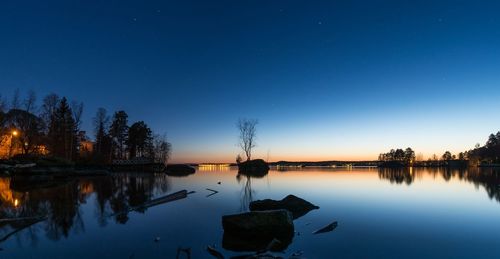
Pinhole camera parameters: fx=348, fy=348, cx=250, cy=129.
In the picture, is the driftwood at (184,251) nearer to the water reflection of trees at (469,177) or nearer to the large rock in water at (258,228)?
the large rock in water at (258,228)

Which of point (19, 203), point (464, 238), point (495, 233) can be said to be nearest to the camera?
point (464, 238)

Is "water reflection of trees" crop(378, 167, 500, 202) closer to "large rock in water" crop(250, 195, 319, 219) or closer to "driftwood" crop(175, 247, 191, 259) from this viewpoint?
"large rock in water" crop(250, 195, 319, 219)

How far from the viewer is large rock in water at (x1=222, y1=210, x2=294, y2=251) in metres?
14.1

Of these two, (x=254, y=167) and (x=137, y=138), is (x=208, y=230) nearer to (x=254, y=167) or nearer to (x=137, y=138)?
(x=254, y=167)

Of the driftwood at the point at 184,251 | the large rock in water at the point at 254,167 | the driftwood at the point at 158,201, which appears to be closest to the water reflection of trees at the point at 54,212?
the driftwood at the point at 158,201

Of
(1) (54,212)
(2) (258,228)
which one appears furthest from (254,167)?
(2) (258,228)

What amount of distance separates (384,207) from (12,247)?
895 inches

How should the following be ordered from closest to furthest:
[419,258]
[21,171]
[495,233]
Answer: [419,258] < [495,233] < [21,171]

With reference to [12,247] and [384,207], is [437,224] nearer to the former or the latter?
[384,207]

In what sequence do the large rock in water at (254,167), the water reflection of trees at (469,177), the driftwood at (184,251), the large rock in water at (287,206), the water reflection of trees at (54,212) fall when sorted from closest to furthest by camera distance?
the driftwood at (184,251)
the water reflection of trees at (54,212)
the large rock in water at (287,206)
the water reflection of trees at (469,177)
the large rock in water at (254,167)

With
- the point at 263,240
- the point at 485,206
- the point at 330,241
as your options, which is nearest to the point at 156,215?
the point at 263,240

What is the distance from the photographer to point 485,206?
26.7 m

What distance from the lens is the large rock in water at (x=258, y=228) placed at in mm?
14102

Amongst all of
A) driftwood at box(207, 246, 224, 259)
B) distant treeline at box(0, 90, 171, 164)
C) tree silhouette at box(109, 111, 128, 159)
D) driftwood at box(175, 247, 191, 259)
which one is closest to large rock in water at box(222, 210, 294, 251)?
driftwood at box(207, 246, 224, 259)
